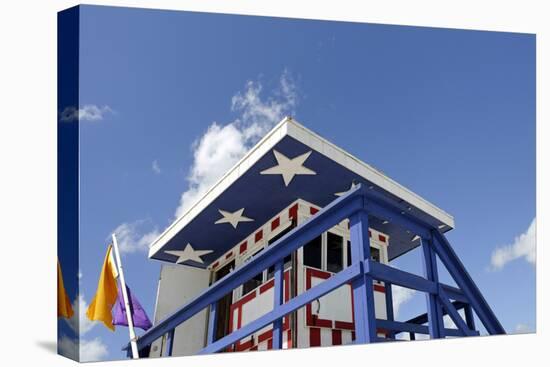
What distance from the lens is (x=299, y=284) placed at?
7.11 metres

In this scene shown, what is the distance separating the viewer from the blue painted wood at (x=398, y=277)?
3.85m

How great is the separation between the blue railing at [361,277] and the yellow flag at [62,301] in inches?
44.1

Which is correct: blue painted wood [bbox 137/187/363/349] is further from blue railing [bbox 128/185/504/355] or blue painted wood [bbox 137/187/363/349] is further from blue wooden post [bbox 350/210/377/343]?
blue wooden post [bbox 350/210/377/343]

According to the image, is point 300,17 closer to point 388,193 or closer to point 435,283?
point 388,193

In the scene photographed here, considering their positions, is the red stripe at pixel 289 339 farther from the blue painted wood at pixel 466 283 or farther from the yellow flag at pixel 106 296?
the blue painted wood at pixel 466 283

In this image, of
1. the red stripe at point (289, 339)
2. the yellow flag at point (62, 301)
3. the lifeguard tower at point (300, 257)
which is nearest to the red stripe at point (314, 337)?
the lifeguard tower at point (300, 257)

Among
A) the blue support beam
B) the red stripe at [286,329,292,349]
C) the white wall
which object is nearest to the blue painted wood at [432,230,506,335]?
the blue support beam

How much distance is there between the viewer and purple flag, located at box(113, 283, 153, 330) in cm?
671

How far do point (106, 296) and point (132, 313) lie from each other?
1023mm

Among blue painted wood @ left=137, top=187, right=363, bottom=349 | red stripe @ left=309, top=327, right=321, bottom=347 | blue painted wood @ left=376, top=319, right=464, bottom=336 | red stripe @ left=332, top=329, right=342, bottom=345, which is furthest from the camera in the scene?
red stripe @ left=332, top=329, right=342, bottom=345

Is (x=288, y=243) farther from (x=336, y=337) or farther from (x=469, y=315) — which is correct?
(x=336, y=337)

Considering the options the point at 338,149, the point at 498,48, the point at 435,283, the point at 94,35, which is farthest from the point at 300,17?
the point at 435,283

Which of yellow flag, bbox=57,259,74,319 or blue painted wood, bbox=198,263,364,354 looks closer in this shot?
blue painted wood, bbox=198,263,364,354

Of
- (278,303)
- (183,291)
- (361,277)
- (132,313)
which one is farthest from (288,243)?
(183,291)
